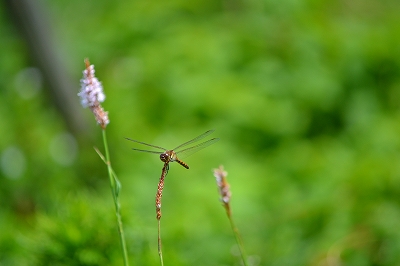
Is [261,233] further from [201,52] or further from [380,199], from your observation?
[201,52]

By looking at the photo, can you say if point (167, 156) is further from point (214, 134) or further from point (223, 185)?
point (214, 134)

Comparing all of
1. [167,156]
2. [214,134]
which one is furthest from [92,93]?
[214,134]

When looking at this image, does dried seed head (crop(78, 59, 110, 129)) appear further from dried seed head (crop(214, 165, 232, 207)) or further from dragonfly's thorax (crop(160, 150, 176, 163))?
dried seed head (crop(214, 165, 232, 207))

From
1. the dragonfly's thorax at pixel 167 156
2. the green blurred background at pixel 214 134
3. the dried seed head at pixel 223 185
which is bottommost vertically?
the dried seed head at pixel 223 185

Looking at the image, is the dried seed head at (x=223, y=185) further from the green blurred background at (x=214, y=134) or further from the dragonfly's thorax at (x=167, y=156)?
the green blurred background at (x=214, y=134)

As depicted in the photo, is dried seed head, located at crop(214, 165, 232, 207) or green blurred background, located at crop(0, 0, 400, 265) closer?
dried seed head, located at crop(214, 165, 232, 207)

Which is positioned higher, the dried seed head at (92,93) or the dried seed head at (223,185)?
the dried seed head at (92,93)

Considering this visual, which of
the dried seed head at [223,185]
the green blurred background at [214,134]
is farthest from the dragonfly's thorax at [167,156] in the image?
the green blurred background at [214,134]

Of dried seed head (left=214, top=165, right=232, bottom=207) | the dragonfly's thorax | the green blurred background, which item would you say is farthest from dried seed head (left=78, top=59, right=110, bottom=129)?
the green blurred background
